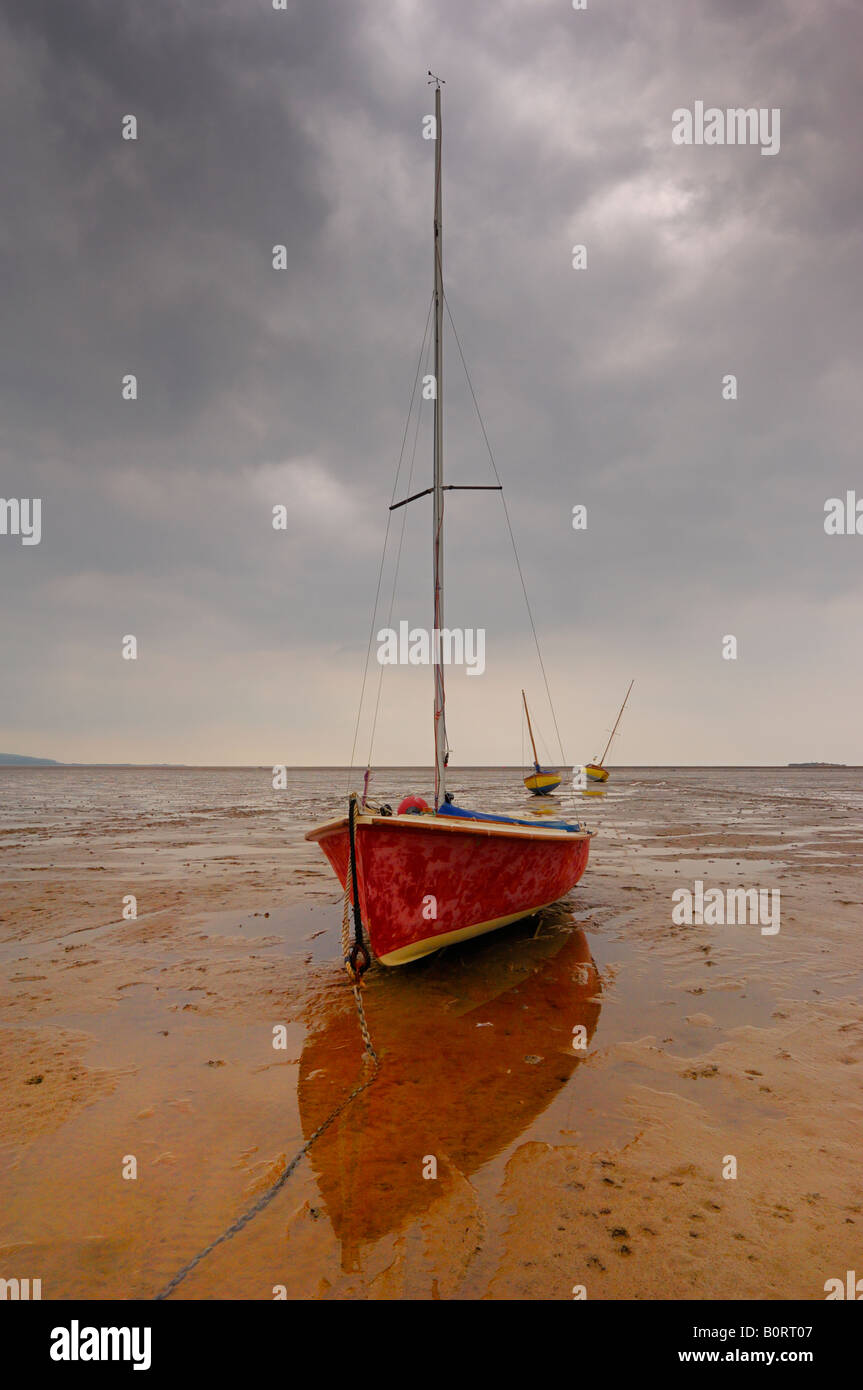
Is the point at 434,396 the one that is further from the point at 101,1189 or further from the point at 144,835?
the point at 144,835

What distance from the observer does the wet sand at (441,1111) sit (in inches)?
116

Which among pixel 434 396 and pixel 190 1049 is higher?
pixel 434 396

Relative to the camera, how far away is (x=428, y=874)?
6.46 meters

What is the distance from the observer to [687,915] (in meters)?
9.75

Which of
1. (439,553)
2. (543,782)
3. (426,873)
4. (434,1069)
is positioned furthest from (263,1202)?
(543,782)

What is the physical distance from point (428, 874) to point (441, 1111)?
7.91ft

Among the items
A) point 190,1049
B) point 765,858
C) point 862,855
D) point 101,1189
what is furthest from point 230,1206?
point 862,855

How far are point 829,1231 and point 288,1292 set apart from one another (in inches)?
108

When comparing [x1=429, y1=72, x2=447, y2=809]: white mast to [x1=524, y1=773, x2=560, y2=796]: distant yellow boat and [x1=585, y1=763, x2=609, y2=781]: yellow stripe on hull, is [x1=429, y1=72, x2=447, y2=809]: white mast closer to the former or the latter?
[x1=524, y1=773, x2=560, y2=796]: distant yellow boat

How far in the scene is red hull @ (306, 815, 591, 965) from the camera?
6.27 metres

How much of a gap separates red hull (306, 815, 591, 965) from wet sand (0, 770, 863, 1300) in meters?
0.64

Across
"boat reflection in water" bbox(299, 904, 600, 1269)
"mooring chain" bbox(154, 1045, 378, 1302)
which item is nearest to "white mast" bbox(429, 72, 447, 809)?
"boat reflection in water" bbox(299, 904, 600, 1269)

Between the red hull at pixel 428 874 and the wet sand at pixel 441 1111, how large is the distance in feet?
2.10

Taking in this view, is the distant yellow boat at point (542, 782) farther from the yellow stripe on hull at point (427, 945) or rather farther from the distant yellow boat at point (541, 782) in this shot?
the yellow stripe on hull at point (427, 945)
